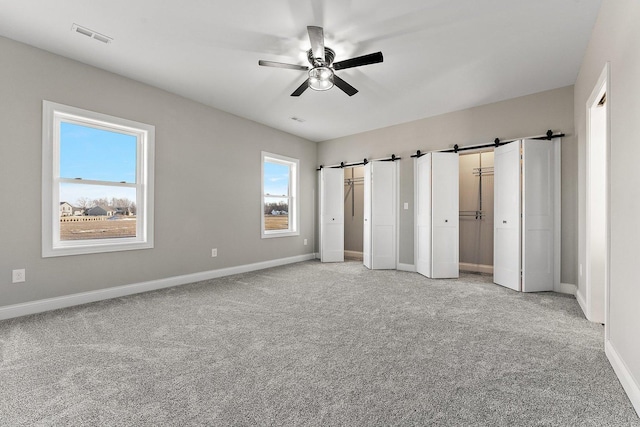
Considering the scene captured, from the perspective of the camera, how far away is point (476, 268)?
5.33 metres

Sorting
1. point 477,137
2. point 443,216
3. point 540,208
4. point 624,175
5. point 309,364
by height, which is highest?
point 477,137

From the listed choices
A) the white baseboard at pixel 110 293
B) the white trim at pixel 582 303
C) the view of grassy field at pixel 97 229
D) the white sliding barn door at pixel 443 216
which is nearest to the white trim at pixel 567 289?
the white trim at pixel 582 303

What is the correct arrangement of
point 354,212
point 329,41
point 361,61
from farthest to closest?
1. point 354,212
2. point 329,41
3. point 361,61

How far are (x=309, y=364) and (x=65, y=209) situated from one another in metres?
3.30

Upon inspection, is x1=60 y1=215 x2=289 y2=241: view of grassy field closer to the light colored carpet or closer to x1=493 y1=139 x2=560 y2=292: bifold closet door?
the light colored carpet

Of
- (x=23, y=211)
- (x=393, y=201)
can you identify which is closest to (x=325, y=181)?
(x=393, y=201)

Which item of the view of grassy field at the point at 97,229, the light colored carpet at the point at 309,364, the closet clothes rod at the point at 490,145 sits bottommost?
the light colored carpet at the point at 309,364

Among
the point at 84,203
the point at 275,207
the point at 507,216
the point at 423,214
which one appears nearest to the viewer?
the point at 84,203

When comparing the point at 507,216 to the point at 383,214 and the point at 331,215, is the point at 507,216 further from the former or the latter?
the point at 331,215

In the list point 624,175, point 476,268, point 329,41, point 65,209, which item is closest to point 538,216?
point 476,268

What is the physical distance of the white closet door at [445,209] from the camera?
468 cm

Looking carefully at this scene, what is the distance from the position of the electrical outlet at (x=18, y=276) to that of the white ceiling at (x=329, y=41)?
229cm

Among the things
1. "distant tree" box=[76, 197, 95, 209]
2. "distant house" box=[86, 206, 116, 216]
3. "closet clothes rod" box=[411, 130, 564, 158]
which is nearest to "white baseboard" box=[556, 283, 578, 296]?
"closet clothes rod" box=[411, 130, 564, 158]

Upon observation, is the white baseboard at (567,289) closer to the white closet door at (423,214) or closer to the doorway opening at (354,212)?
the white closet door at (423,214)
